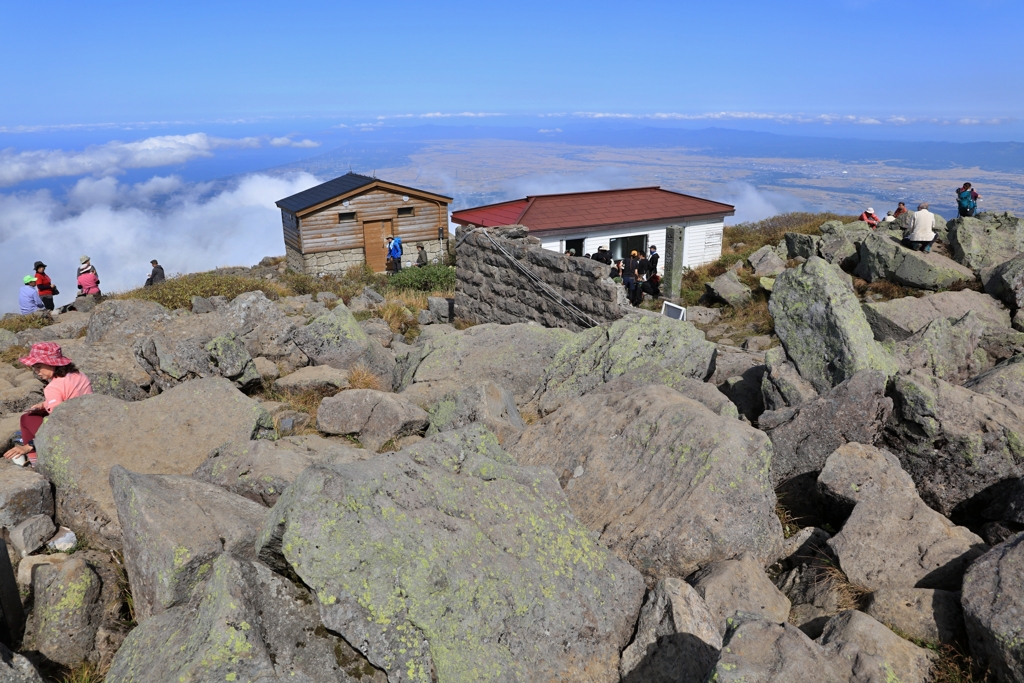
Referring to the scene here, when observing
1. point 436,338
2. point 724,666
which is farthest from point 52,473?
point 436,338

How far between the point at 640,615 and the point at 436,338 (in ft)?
25.8

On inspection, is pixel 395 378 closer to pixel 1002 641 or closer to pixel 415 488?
pixel 415 488

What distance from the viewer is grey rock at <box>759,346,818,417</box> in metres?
8.79

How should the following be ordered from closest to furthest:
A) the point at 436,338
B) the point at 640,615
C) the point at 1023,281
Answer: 1. the point at 640,615
2. the point at 436,338
3. the point at 1023,281

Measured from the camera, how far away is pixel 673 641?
440 centimetres

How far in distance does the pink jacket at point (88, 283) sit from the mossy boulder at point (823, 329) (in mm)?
20136

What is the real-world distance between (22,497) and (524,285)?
1163 cm

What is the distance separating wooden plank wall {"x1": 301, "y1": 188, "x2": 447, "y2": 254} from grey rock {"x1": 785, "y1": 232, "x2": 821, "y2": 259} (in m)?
18.9

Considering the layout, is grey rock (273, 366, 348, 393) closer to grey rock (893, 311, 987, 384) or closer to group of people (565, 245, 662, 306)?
grey rock (893, 311, 987, 384)

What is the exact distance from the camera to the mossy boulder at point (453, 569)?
3689 mm

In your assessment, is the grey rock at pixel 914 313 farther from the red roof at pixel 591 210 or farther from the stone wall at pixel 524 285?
the red roof at pixel 591 210

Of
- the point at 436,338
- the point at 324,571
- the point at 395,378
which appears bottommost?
the point at 395,378

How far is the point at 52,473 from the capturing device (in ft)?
19.9

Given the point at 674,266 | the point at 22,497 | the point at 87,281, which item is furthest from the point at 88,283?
the point at 674,266
